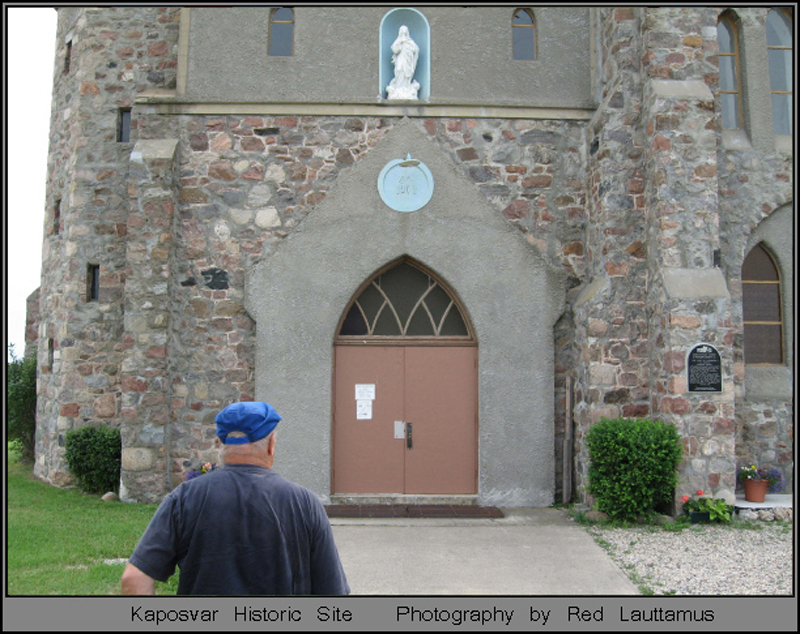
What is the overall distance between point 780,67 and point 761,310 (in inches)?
148

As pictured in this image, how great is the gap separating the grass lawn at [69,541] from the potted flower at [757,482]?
7054 millimetres

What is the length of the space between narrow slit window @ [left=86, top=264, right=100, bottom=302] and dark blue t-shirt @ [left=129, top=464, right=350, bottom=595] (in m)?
8.97

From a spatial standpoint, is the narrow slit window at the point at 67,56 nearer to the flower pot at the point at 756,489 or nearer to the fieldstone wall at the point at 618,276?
the fieldstone wall at the point at 618,276

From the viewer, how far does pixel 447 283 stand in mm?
9602

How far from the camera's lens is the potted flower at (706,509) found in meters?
7.85

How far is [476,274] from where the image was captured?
957 cm

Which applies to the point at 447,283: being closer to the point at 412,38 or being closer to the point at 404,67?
the point at 404,67

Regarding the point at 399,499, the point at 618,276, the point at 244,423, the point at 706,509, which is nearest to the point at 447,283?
the point at 618,276

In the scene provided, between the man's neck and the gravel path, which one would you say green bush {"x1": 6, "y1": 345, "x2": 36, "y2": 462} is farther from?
the man's neck

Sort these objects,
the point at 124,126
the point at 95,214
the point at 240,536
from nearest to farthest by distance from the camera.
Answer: the point at 240,536 → the point at 95,214 → the point at 124,126

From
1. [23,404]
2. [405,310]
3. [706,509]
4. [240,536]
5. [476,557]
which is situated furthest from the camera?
[23,404]

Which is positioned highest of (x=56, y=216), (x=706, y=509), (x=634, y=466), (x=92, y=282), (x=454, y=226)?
(x=56, y=216)

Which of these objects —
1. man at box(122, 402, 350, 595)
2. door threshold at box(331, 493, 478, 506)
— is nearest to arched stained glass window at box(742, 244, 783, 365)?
door threshold at box(331, 493, 478, 506)

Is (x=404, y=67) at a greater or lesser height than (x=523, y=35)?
lesser
